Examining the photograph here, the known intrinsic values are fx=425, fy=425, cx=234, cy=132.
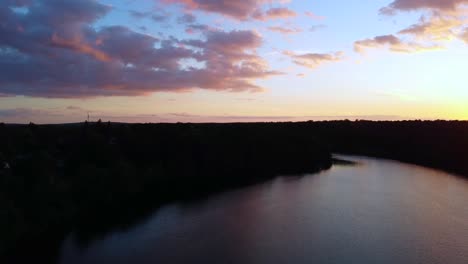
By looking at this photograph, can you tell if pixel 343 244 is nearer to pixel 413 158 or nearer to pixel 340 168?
pixel 340 168

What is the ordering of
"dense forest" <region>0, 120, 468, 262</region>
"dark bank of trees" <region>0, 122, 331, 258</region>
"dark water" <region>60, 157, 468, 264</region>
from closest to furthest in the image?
"dark water" <region>60, 157, 468, 264</region>
"dark bank of trees" <region>0, 122, 331, 258</region>
"dense forest" <region>0, 120, 468, 262</region>

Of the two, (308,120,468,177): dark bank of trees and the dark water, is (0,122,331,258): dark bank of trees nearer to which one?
the dark water

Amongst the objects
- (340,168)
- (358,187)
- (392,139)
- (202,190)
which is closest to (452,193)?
(358,187)

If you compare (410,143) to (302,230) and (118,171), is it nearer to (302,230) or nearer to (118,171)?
(302,230)

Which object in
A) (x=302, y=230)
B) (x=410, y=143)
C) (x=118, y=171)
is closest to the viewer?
(x=302, y=230)

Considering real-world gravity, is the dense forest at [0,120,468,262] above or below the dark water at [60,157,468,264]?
above

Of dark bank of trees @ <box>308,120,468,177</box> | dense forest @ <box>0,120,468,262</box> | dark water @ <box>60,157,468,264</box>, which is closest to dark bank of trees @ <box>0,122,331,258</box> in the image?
dense forest @ <box>0,120,468,262</box>

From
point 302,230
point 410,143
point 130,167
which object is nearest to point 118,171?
point 130,167
